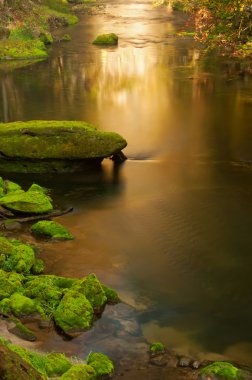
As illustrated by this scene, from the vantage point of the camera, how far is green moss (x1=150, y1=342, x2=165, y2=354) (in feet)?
28.2

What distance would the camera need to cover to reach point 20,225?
1331 centimetres

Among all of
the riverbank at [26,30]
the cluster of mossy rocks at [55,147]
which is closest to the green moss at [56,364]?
the cluster of mossy rocks at [55,147]

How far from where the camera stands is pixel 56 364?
A: 294 inches

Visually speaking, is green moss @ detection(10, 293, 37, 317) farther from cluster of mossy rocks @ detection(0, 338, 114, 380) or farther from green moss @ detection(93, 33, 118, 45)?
green moss @ detection(93, 33, 118, 45)

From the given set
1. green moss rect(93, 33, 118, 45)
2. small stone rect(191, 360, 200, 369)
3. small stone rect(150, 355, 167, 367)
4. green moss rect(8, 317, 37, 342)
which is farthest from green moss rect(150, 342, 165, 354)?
green moss rect(93, 33, 118, 45)

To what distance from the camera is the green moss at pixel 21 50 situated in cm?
3800

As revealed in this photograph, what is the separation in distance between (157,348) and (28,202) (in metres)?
6.66

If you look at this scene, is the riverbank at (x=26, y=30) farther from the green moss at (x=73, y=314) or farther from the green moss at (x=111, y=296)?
the green moss at (x=73, y=314)

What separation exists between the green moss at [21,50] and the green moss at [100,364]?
1296 inches

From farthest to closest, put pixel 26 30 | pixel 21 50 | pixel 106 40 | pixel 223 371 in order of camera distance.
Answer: pixel 26 30 < pixel 106 40 < pixel 21 50 < pixel 223 371

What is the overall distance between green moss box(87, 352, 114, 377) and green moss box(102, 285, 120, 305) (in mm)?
1854

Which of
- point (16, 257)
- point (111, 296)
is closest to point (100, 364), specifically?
point (111, 296)

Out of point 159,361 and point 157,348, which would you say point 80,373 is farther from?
point 157,348

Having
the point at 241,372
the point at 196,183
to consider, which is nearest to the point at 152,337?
the point at 241,372
